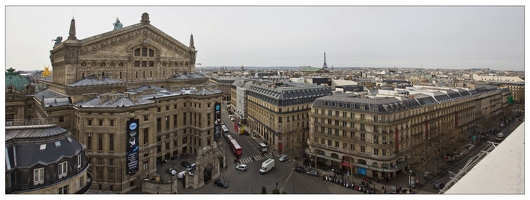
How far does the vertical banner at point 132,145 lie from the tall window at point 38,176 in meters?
21.3

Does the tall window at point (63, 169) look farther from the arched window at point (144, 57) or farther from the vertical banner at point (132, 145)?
the arched window at point (144, 57)

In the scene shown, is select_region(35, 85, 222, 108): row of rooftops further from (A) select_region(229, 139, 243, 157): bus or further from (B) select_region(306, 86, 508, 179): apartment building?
(B) select_region(306, 86, 508, 179): apartment building

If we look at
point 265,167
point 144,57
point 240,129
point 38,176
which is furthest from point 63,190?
point 240,129

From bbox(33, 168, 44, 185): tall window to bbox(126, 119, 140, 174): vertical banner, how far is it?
21336 millimetres

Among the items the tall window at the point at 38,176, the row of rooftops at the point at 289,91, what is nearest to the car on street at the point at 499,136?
the row of rooftops at the point at 289,91

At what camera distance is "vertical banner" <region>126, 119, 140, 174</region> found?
5781 cm

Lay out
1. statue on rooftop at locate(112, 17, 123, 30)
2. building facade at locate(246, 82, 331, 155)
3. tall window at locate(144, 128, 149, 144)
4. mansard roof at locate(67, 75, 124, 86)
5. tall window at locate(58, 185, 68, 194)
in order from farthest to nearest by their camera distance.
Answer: statue on rooftop at locate(112, 17, 123, 30) → building facade at locate(246, 82, 331, 155) → mansard roof at locate(67, 75, 124, 86) → tall window at locate(144, 128, 149, 144) → tall window at locate(58, 185, 68, 194)

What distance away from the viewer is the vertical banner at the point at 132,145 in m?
57.8

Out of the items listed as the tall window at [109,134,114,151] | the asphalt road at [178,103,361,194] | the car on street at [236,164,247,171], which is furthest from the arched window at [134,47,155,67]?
the car on street at [236,164,247,171]

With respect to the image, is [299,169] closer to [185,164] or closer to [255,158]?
[255,158]

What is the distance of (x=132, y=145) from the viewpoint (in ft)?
191

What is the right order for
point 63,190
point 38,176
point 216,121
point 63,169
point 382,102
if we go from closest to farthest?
1. point 38,176
2. point 63,190
3. point 63,169
4. point 382,102
5. point 216,121

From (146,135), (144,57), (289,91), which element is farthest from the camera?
(289,91)

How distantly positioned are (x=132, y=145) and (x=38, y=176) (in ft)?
72.5
